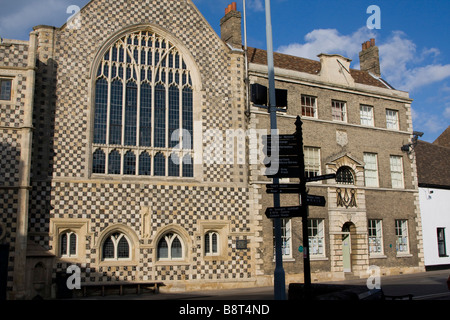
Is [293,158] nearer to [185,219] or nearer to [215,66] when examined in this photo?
[185,219]

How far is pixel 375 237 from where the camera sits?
2641 centimetres

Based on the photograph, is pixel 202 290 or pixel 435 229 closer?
pixel 202 290

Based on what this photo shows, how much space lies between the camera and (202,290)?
20859mm

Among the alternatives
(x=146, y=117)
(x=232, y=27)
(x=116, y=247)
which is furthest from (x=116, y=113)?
(x=232, y=27)

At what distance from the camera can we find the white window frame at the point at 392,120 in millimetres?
28594

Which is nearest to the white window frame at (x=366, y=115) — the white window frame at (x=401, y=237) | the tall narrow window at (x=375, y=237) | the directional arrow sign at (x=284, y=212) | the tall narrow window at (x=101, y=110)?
the tall narrow window at (x=375, y=237)

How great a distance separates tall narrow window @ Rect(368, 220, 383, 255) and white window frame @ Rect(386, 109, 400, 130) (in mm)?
5987

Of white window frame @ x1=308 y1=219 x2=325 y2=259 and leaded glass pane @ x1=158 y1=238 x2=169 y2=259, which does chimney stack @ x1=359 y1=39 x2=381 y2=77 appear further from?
leaded glass pane @ x1=158 y1=238 x2=169 y2=259

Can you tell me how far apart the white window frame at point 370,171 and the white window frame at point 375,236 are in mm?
2110

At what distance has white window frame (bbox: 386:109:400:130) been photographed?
28.6 metres

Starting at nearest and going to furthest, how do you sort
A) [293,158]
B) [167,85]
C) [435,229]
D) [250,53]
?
[293,158] → [167,85] → [250,53] → [435,229]

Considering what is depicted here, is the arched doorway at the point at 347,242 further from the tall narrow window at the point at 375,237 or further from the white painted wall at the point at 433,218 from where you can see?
the white painted wall at the point at 433,218
